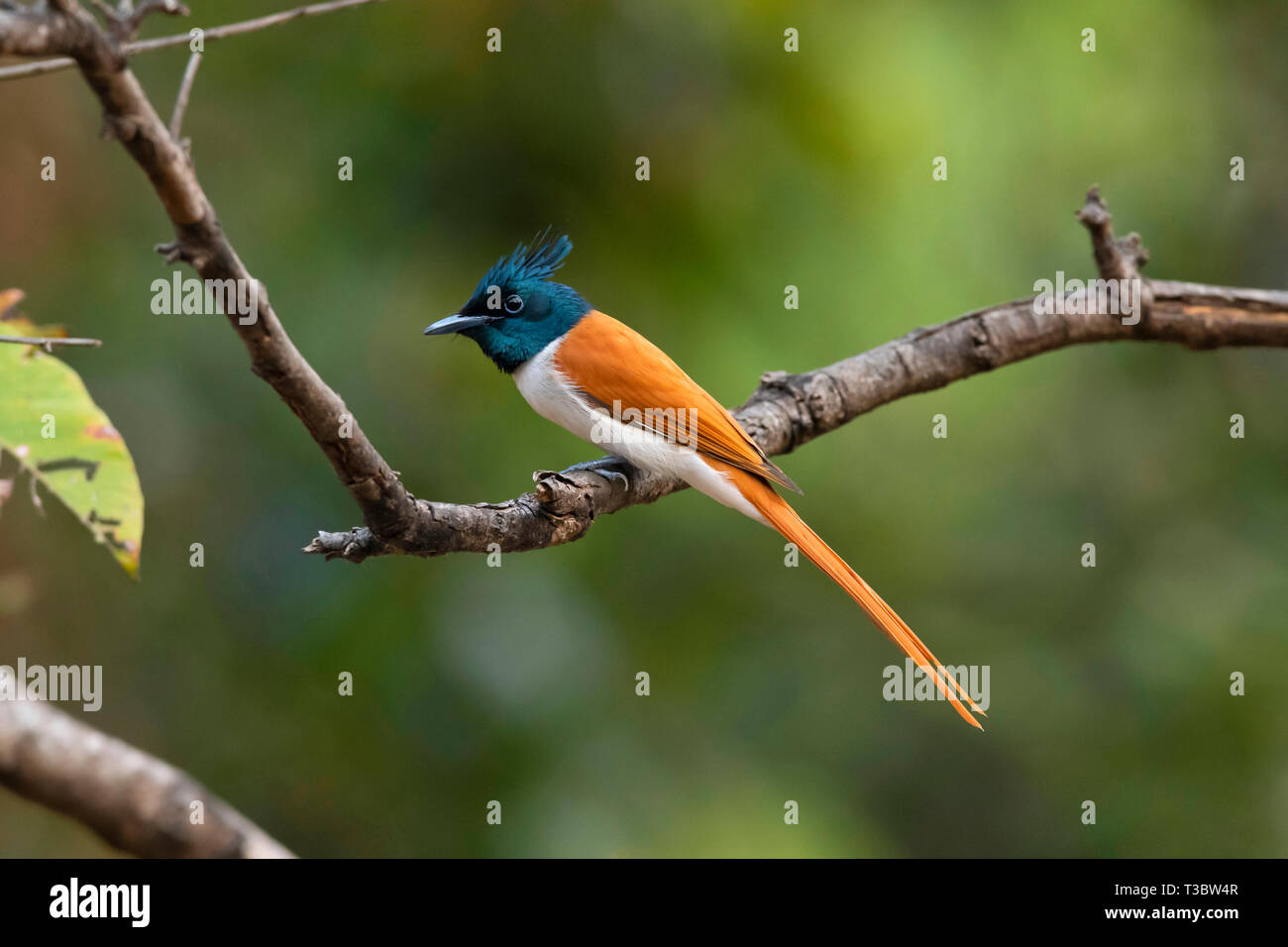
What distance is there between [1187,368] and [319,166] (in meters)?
4.09

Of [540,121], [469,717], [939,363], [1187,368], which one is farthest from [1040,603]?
[540,121]

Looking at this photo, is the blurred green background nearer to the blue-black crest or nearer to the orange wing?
the blue-black crest

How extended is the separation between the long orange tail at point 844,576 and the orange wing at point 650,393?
0.05 m

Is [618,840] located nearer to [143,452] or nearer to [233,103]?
[143,452]

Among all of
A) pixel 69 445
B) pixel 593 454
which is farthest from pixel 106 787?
pixel 593 454

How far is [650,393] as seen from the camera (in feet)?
10.9

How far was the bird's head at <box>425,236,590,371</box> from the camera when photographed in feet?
11.6

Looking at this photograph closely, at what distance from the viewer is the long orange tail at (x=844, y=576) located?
2.81 metres

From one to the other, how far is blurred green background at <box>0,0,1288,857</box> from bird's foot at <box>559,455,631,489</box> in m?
0.64

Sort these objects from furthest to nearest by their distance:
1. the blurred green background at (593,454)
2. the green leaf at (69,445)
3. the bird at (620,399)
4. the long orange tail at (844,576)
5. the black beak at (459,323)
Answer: the blurred green background at (593,454) → the black beak at (459,323) → the bird at (620,399) → the long orange tail at (844,576) → the green leaf at (69,445)

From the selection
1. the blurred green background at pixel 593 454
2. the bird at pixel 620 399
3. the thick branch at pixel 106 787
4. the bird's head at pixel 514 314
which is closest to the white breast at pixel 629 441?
the bird at pixel 620 399

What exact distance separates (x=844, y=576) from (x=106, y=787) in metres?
1.81

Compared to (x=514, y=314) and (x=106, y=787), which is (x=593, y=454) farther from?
(x=106, y=787)

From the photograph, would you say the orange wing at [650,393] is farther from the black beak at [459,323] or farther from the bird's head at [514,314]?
the black beak at [459,323]
